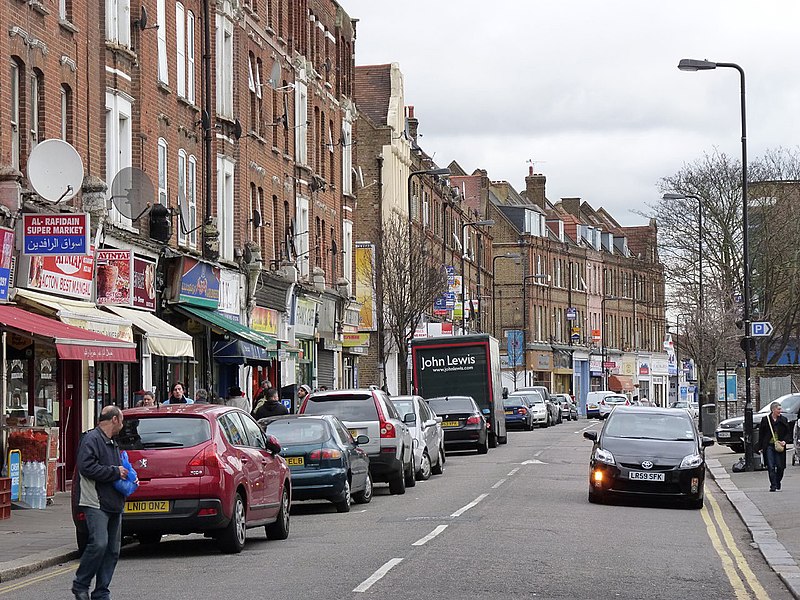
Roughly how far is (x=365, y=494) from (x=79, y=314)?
213 inches

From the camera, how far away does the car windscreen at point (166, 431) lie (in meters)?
15.7

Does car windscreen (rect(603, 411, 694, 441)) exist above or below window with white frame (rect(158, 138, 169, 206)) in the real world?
below

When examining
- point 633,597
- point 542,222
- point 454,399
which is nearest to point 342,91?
point 454,399

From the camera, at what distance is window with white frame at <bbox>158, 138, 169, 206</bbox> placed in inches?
1283

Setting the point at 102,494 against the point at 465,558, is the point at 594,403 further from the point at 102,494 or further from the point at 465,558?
the point at 102,494

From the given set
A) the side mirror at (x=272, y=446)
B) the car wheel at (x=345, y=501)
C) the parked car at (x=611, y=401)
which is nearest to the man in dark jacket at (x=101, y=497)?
the side mirror at (x=272, y=446)

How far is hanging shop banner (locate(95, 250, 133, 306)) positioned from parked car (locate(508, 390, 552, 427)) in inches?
1556

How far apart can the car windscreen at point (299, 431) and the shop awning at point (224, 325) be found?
12.1 metres

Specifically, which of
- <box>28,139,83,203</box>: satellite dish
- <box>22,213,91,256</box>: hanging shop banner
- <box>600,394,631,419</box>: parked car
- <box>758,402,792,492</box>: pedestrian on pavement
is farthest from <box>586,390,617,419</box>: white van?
<box>22,213,91,256</box>: hanging shop banner

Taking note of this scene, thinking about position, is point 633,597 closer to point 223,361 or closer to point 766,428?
point 766,428

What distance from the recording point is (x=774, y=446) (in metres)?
25.8

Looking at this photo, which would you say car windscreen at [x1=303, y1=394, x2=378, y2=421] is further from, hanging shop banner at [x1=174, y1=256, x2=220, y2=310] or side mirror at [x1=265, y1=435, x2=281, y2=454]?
hanging shop banner at [x1=174, y1=256, x2=220, y2=310]

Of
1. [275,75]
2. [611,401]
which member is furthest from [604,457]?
[611,401]

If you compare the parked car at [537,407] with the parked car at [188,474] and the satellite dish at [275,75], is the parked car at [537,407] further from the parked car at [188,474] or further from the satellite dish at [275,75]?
the parked car at [188,474]
